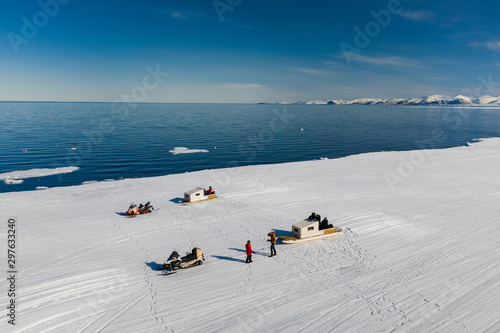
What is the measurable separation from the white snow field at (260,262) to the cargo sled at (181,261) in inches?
16.0

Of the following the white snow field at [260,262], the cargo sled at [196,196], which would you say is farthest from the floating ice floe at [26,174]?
the cargo sled at [196,196]

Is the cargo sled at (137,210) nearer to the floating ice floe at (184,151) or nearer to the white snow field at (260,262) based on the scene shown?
the white snow field at (260,262)

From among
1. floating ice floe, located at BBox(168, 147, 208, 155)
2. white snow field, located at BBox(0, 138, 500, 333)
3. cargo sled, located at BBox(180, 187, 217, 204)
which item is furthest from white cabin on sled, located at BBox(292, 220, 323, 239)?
floating ice floe, located at BBox(168, 147, 208, 155)

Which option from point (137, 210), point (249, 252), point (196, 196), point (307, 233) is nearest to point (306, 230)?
point (307, 233)

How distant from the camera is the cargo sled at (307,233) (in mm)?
19922

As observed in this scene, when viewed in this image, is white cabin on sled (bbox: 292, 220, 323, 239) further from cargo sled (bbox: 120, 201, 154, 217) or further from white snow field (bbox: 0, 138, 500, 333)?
cargo sled (bbox: 120, 201, 154, 217)

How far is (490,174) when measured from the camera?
1507 inches

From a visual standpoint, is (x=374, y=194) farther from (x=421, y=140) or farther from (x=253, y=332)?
(x=421, y=140)

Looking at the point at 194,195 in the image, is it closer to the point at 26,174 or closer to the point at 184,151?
the point at 26,174

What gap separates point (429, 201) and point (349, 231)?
12.5 metres

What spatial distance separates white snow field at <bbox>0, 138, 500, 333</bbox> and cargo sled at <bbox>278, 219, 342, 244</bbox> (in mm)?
472

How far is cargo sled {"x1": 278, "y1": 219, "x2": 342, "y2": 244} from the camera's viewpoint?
19.9 metres

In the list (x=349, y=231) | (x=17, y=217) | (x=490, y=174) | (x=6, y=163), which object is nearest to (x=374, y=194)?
(x=349, y=231)

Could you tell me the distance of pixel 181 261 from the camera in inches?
646
